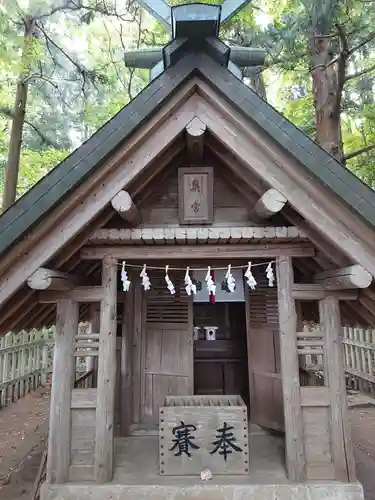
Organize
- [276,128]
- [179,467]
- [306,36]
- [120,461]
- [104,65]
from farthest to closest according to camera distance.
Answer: [104,65] < [306,36] < [120,461] < [179,467] < [276,128]

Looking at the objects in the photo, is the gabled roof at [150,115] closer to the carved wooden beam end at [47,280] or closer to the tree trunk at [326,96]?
the carved wooden beam end at [47,280]

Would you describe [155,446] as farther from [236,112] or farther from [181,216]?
[236,112]

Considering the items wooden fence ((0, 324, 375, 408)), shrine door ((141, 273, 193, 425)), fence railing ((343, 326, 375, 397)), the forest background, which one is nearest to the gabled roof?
shrine door ((141, 273, 193, 425))

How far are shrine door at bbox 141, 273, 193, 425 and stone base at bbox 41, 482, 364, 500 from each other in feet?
6.25

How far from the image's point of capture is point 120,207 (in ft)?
12.7

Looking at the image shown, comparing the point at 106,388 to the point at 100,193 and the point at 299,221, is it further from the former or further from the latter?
the point at 299,221

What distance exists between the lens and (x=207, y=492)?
399 cm

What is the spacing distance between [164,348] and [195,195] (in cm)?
294

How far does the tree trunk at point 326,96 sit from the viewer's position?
7930mm

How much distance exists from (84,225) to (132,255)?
0.86 metres

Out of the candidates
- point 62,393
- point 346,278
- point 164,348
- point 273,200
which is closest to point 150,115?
point 273,200

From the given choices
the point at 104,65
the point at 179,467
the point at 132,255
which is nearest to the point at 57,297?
the point at 132,255

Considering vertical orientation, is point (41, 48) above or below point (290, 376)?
above

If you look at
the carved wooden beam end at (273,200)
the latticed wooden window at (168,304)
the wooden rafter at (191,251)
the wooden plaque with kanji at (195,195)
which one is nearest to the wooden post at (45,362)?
the latticed wooden window at (168,304)
